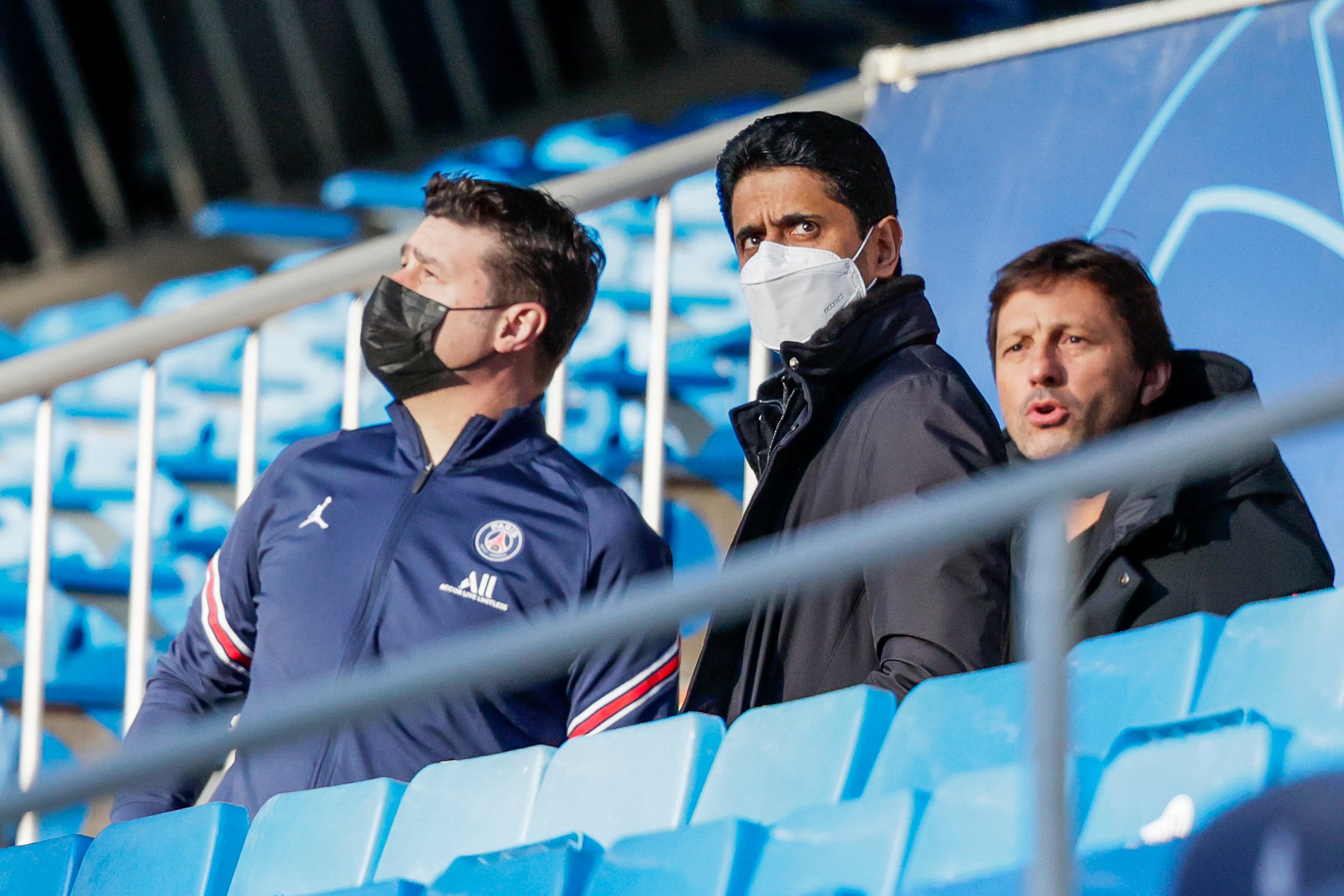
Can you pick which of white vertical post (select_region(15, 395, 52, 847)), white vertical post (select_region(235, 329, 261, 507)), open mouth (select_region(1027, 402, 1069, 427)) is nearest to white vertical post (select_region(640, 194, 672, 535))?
white vertical post (select_region(235, 329, 261, 507))

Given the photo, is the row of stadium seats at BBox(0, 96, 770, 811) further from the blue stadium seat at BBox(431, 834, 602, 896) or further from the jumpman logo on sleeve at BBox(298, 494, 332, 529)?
the blue stadium seat at BBox(431, 834, 602, 896)

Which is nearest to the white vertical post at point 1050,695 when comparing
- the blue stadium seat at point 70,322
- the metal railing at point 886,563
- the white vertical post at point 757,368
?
the metal railing at point 886,563

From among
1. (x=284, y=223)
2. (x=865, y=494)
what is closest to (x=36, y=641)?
(x=865, y=494)

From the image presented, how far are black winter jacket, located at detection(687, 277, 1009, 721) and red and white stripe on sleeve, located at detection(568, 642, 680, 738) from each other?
0.13 meters

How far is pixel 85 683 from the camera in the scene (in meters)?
4.55

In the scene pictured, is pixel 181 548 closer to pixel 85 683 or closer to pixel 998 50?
pixel 85 683

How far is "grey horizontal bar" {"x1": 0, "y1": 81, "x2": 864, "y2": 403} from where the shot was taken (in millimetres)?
3334

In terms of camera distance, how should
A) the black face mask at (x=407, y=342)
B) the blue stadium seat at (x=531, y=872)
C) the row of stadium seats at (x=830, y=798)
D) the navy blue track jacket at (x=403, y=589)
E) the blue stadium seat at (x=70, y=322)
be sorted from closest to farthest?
1. the row of stadium seats at (x=830, y=798)
2. the blue stadium seat at (x=531, y=872)
3. the navy blue track jacket at (x=403, y=589)
4. the black face mask at (x=407, y=342)
5. the blue stadium seat at (x=70, y=322)

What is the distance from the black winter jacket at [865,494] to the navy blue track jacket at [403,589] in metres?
0.18

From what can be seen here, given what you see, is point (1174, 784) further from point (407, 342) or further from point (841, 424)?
point (407, 342)

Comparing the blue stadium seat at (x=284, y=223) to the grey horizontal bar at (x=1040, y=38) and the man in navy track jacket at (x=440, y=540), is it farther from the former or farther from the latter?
the man in navy track jacket at (x=440, y=540)

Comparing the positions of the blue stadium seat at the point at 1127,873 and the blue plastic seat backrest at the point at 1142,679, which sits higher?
the blue plastic seat backrest at the point at 1142,679

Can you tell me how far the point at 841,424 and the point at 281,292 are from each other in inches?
54.7

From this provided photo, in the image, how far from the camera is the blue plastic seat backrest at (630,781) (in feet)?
6.35
